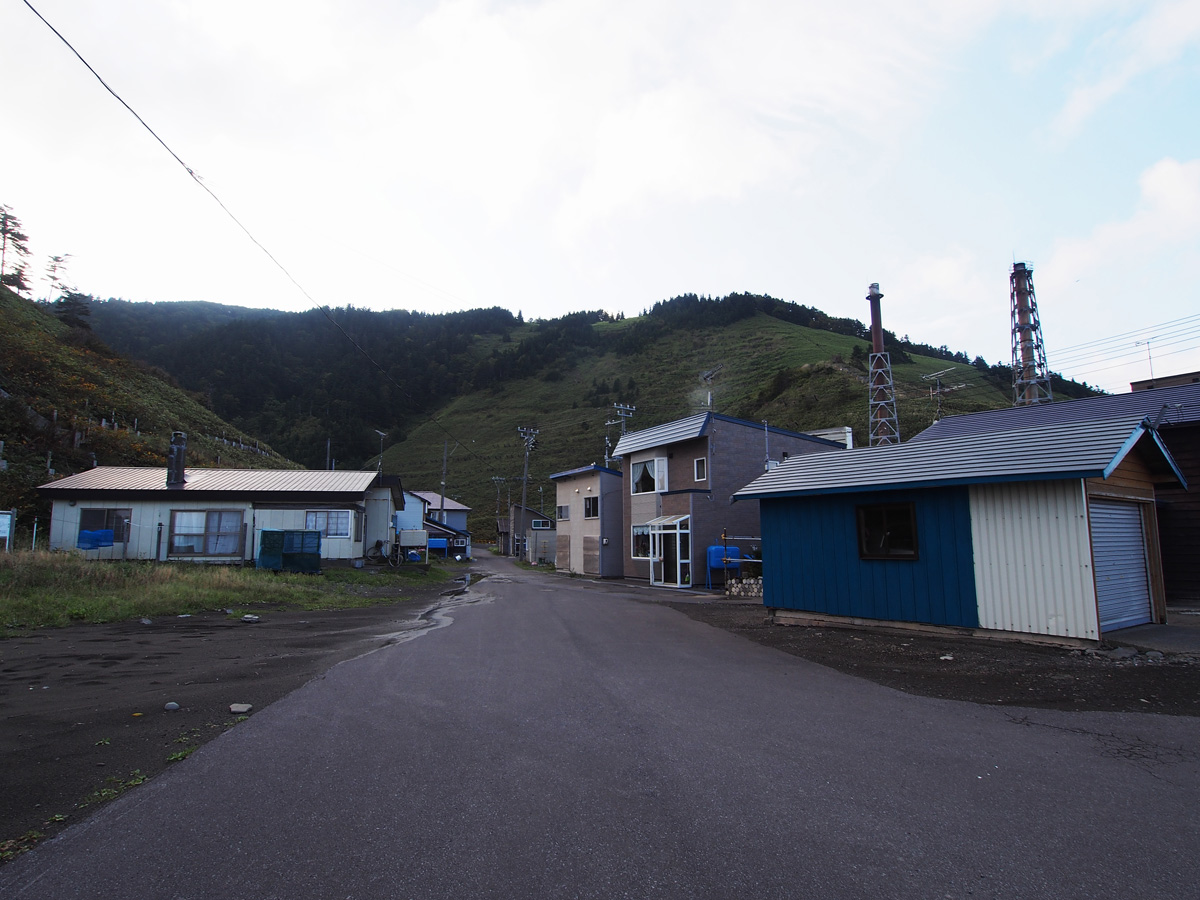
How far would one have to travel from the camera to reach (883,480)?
11.0 m

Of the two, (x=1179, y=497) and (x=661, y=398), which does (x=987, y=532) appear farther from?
(x=661, y=398)

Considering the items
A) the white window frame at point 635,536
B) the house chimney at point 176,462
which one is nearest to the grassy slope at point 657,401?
the white window frame at point 635,536

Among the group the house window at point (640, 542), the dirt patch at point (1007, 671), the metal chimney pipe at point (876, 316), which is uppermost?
the metal chimney pipe at point (876, 316)

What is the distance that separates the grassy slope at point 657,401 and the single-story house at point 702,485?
23.8m

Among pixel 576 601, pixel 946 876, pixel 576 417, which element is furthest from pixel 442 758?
pixel 576 417

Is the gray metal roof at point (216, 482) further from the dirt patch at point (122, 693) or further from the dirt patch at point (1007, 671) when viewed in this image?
the dirt patch at point (1007, 671)

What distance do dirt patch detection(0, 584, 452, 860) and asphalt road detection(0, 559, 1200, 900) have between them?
0.33 metres

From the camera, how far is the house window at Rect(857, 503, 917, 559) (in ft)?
35.4

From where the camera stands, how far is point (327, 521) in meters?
25.1

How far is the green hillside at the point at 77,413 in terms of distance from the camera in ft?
94.8

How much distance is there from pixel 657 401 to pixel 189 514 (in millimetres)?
57960

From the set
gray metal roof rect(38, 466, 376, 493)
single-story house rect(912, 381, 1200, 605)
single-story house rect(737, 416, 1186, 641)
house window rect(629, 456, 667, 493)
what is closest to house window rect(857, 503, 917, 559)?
single-story house rect(737, 416, 1186, 641)

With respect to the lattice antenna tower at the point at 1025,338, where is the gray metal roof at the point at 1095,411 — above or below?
below

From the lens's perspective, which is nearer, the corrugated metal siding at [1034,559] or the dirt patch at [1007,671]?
the dirt patch at [1007,671]
